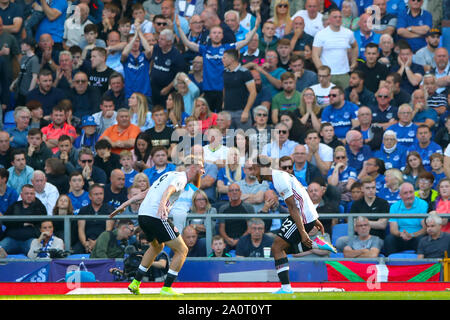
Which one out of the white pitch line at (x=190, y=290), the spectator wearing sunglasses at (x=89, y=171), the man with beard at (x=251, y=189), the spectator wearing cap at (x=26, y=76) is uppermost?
the spectator wearing cap at (x=26, y=76)

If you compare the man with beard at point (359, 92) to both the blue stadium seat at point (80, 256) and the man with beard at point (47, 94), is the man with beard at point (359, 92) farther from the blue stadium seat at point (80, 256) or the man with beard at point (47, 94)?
the blue stadium seat at point (80, 256)

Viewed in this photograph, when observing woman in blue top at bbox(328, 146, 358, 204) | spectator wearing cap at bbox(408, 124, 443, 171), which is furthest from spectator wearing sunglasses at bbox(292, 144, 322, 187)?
spectator wearing cap at bbox(408, 124, 443, 171)

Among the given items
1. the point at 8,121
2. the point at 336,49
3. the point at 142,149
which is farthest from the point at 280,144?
the point at 8,121


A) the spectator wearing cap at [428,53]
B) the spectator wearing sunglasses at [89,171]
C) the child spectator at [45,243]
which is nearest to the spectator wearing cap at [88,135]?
the spectator wearing sunglasses at [89,171]

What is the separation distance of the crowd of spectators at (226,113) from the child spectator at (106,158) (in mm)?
26

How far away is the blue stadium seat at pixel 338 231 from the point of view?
15.9 metres

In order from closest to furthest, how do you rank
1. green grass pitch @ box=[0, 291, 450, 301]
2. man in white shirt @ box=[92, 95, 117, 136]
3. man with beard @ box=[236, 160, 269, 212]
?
1. green grass pitch @ box=[0, 291, 450, 301]
2. man with beard @ box=[236, 160, 269, 212]
3. man in white shirt @ box=[92, 95, 117, 136]

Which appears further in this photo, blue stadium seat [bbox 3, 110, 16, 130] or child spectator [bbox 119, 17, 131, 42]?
child spectator [bbox 119, 17, 131, 42]

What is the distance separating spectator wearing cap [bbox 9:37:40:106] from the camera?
20.0 m

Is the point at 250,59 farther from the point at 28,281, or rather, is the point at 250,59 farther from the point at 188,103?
the point at 28,281

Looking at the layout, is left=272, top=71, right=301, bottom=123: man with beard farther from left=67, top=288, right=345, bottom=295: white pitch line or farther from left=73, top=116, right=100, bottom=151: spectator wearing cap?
left=67, top=288, right=345, bottom=295: white pitch line

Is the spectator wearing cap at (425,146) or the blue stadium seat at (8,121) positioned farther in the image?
the blue stadium seat at (8,121)
